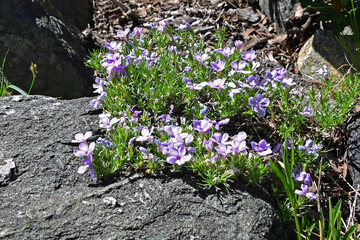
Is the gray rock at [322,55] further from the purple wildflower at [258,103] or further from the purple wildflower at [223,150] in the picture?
the purple wildflower at [223,150]

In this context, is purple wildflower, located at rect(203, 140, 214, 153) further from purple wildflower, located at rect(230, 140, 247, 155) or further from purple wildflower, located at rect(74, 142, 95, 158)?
purple wildflower, located at rect(74, 142, 95, 158)

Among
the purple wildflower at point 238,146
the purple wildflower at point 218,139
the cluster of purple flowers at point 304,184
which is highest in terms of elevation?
the purple wildflower at point 218,139

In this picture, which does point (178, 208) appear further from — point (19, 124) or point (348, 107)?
point (348, 107)

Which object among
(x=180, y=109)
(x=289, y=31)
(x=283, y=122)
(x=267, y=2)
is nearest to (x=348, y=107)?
(x=283, y=122)

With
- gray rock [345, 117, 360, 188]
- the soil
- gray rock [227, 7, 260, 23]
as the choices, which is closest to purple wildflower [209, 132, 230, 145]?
gray rock [345, 117, 360, 188]

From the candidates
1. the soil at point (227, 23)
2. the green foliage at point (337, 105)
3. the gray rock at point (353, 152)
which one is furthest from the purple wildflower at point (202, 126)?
the soil at point (227, 23)
